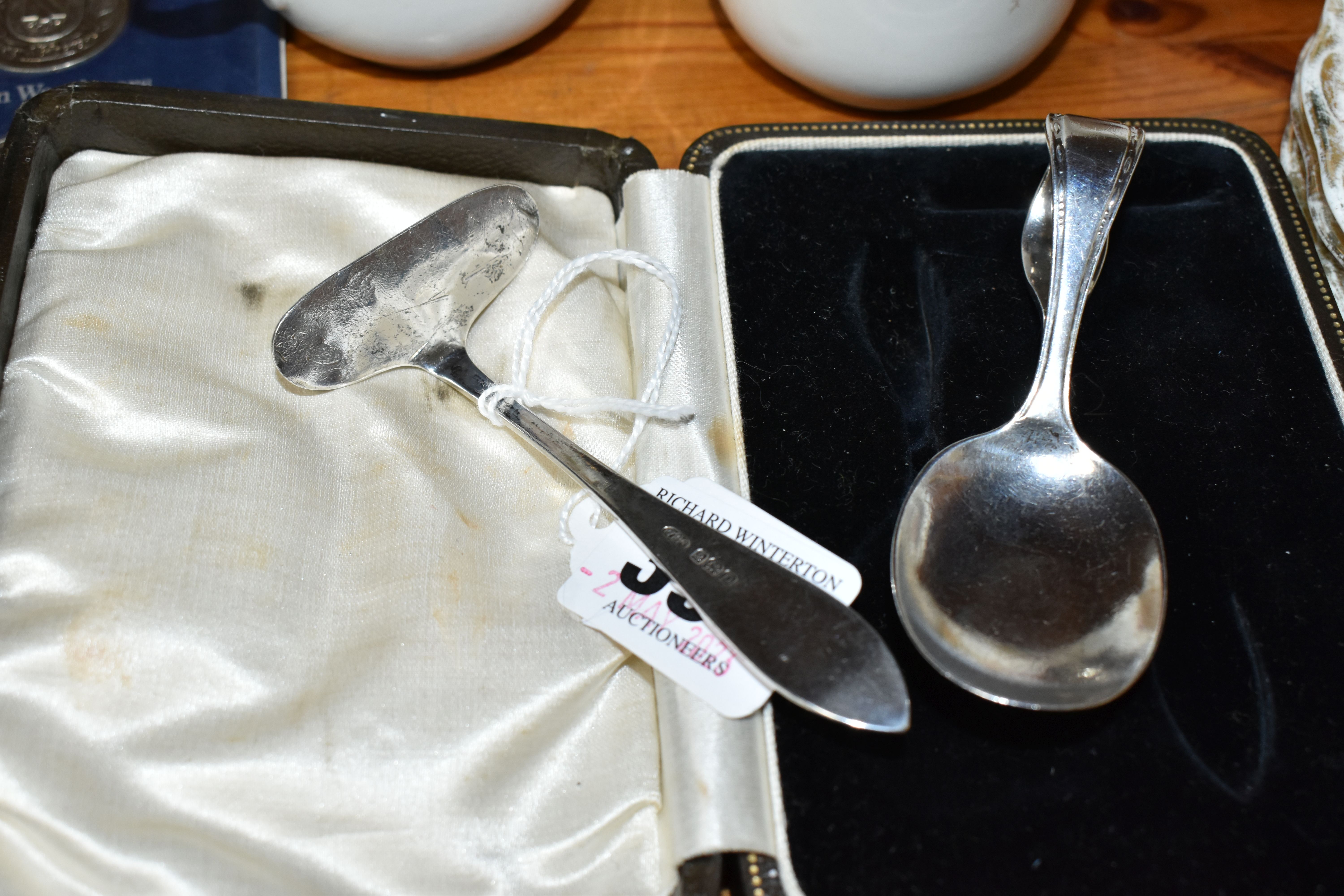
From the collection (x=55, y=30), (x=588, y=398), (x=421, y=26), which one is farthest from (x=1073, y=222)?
(x=55, y=30)

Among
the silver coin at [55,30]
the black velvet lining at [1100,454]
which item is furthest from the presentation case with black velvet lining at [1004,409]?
the silver coin at [55,30]

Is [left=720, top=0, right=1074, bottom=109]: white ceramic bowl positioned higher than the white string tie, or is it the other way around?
[left=720, top=0, right=1074, bottom=109]: white ceramic bowl

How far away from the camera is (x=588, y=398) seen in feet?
1.40

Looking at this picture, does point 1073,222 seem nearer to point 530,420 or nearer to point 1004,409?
point 1004,409

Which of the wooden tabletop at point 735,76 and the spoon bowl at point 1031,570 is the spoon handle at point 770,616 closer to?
the spoon bowl at point 1031,570

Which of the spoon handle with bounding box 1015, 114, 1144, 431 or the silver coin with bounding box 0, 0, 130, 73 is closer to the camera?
the spoon handle with bounding box 1015, 114, 1144, 431

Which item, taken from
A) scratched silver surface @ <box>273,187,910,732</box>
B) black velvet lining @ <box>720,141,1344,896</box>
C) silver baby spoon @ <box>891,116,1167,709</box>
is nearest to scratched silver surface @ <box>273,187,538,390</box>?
scratched silver surface @ <box>273,187,910,732</box>

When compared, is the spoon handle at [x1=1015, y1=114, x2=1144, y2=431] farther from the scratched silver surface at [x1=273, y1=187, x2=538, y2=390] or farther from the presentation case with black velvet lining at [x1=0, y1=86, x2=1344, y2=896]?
the scratched silver surface at [x1=273, y1=187, x2=538, y2=390]

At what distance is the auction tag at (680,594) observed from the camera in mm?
359

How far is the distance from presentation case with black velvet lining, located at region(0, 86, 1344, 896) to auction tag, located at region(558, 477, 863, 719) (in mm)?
16

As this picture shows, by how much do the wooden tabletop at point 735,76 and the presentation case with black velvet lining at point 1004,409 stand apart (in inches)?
3.6

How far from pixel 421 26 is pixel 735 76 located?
196mm

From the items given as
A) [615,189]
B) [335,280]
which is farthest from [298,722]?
[615,189]

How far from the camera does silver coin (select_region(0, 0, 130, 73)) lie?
1.86 ft
